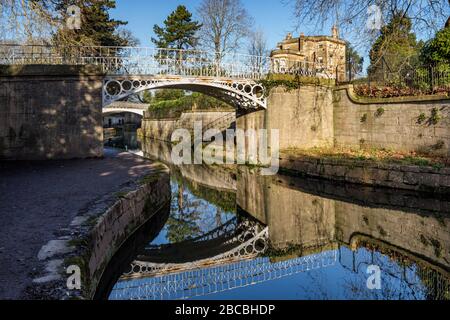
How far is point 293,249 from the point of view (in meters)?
6.75

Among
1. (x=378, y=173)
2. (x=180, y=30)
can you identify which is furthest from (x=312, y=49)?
(x=378, y=173)

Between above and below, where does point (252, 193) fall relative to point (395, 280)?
above

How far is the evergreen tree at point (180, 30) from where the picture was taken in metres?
36.2

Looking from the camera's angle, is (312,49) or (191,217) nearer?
(191,217)

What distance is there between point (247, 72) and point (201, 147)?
416 inches

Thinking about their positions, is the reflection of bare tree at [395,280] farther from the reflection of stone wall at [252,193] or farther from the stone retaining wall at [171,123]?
the stone retaining wall at [171,123]

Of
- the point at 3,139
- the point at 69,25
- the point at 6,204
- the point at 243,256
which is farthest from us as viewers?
the point at 3,139

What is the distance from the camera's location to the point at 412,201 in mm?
9211

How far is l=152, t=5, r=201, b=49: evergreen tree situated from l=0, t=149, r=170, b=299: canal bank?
1132 inches

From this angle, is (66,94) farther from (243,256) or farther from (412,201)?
(412,201)

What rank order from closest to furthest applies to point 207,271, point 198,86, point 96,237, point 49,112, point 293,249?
point 96,237 < point 207,271 < point 293,249 < point 49,112 < point 198,86

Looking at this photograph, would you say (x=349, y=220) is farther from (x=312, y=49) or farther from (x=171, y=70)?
(x=312, y=49)

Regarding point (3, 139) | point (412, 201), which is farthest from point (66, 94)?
point (412, 201)

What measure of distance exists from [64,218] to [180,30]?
34038 millimetres
